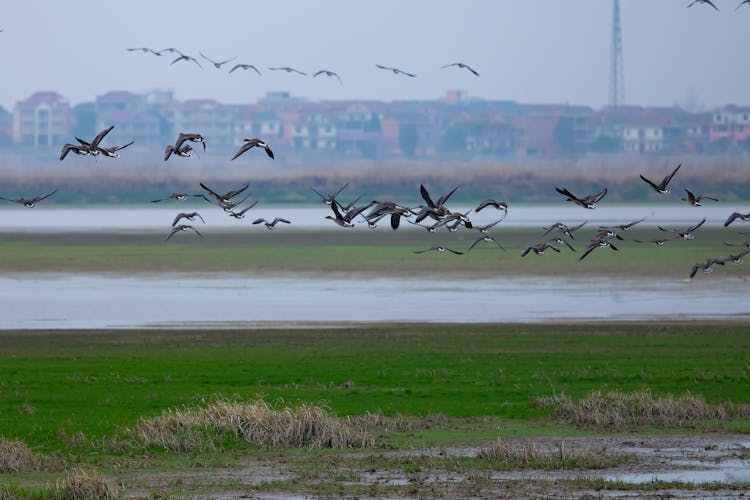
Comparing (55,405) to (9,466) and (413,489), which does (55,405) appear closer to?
(9,466)

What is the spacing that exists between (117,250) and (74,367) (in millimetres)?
39858

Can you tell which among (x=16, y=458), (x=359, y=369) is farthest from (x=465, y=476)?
(x=359, y=369)

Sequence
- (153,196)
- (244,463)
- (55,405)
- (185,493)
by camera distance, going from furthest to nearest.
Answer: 1. (153,196)
2. (55,405)
3. (244,463)
4. (185,493)

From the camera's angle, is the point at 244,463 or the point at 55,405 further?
the point at 55,405

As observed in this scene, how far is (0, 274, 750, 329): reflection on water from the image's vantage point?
4244 cm

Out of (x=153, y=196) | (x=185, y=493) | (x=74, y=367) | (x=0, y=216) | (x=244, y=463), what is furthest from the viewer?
(x=153, y=196)

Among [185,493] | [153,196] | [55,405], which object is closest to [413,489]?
[185,493]

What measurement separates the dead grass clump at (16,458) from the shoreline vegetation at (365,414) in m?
0.02

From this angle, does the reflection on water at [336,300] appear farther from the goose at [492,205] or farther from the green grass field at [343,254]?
the goose at [492,205]

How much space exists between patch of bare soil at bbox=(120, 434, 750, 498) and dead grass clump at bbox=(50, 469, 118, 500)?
99cm

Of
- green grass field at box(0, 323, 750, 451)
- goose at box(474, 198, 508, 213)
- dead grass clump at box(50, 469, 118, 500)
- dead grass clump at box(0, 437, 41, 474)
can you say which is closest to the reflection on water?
green grass field at box(0, 323, 750, 451)

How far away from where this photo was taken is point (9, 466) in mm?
21719

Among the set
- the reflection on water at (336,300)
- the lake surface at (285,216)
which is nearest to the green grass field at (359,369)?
the reflection on water at (336,300)

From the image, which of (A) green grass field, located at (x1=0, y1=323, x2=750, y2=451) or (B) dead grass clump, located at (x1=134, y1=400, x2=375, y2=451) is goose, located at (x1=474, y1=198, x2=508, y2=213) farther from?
(B) dead grass clump, located at (x1=134, y1=400, x2=375, y2=451)
